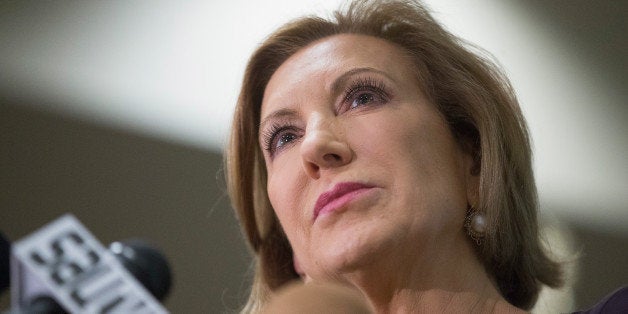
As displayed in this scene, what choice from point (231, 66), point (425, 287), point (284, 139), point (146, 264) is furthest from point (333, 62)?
point (146, 264)

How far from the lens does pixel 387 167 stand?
1155 mm

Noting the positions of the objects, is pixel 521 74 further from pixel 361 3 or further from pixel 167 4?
pixel 167 4

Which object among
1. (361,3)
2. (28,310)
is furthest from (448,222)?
(28,310)

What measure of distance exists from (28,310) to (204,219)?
1.08 metres

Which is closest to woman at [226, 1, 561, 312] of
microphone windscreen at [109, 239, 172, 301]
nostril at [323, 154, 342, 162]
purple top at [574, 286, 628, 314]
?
nostril at [323, 154, 342, 162]

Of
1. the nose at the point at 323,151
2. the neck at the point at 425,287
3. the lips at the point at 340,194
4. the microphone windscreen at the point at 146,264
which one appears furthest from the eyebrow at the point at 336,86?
the microphone windscreen at the point at 146,264

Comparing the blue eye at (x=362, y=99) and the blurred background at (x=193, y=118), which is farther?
the blurred background at (x=193, y=118)

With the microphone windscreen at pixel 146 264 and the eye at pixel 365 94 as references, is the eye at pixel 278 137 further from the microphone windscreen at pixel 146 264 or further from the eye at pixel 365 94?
the microphone windscreen at pixel 146 264

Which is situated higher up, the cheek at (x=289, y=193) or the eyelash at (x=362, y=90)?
the eyelash at (x=362, y=90)

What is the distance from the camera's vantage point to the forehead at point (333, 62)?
132 cm

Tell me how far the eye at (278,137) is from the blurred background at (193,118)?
1.14 feet

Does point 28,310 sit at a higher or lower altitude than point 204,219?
higher

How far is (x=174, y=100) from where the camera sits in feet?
5.66

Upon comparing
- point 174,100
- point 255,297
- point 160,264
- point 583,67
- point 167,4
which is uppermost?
point 160,264
